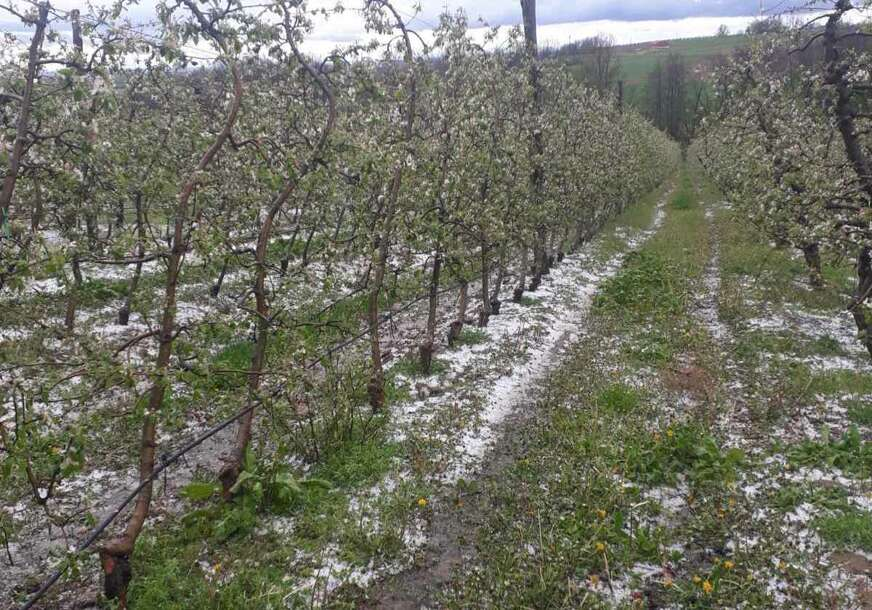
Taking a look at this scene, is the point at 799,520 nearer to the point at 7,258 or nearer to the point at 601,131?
the point at 7,258

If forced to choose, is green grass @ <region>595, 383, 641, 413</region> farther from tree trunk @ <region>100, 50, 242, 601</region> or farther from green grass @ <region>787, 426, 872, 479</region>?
tree trunk @ <region>100, 50, 242, 601</region>

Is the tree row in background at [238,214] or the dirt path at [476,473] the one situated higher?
the tree row in background at [238,214]

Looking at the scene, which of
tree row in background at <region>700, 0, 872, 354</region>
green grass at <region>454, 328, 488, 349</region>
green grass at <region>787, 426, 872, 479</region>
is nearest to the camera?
green grass at <region>787, 426, 872, 479</region>

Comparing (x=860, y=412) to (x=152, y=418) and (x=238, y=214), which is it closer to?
(x=152, y=418)

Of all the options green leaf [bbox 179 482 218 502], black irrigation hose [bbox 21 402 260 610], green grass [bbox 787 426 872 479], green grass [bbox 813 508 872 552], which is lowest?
green grass [bbox 787 426 872 479]

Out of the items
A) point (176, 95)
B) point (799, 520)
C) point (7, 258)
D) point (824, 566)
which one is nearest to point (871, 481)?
point (799, 520)

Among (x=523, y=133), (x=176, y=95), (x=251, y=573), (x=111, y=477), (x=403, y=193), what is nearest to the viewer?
(x=251, y=573)

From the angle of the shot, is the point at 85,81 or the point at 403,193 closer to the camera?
the point at 85,81

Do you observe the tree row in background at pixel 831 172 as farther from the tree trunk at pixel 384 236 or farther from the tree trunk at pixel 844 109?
the tree trunk at pixel 384 236

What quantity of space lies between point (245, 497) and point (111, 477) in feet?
8.18

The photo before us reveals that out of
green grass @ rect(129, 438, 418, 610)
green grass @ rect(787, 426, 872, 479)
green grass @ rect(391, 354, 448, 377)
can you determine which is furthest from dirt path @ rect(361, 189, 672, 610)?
green grass @ rect(787, 426, 872, 479)

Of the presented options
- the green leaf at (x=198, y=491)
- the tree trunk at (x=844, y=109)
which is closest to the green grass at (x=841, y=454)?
the tree trunk at (x=844, y=109)

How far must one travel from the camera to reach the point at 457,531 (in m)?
6.55

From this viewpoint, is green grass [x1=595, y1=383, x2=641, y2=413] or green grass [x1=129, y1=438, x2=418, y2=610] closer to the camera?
green grass [x1=129, y1=438, x2=418, y2=610]
